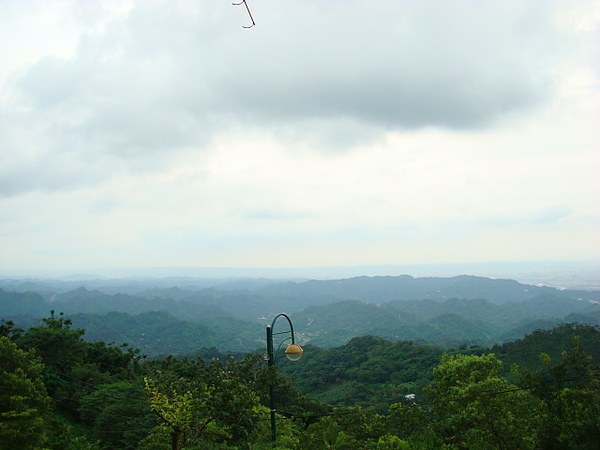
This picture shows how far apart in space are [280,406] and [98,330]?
14128 cm

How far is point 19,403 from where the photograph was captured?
12.8 metres

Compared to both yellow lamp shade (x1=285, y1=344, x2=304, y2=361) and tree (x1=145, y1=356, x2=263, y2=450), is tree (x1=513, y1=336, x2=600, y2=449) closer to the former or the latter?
yellow lamp shade (x1=285, y1=344, x2=304, y2=361)

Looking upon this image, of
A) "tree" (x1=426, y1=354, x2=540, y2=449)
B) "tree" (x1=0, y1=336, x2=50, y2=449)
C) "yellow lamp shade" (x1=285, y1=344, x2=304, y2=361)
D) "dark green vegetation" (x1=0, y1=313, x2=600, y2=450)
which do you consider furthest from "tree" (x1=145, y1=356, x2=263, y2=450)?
"tree" (x1=426, y1=354, x2=540, y2=449)

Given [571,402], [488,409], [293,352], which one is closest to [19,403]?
[293,352]

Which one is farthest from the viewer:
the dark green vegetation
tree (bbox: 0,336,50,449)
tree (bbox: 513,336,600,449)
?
tree (bbox: 0,336,50,449)

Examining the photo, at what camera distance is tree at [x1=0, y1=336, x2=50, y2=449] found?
1205cm

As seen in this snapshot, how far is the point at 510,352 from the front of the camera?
61.1 m

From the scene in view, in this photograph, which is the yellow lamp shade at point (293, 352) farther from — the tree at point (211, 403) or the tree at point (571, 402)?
the tree at point (571, 402)

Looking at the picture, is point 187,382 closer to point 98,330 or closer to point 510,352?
point 510,352

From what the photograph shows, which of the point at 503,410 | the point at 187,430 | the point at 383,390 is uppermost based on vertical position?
the point at 187,430

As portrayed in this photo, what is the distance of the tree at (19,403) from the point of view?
12.1 m

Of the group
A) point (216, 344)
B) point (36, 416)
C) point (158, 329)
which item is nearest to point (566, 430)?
point (36, 416)

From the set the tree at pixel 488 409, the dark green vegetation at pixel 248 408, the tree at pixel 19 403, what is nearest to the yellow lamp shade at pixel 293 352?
the dark green vegetation at pixel 248 408

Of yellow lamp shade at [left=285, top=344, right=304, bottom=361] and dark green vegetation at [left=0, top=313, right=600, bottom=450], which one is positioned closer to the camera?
dark green vegetation at [left=0, top=313, right=600, bottom=450]
